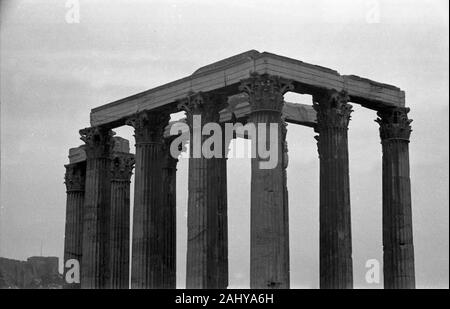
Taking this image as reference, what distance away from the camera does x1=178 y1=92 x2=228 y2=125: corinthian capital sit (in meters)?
39.1

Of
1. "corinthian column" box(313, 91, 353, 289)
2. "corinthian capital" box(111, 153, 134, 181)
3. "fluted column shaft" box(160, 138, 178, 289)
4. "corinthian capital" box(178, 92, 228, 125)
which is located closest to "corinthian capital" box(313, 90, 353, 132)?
"corinthian column" box(313, 91, 353, 289)

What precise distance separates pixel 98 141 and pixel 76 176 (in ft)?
22.8

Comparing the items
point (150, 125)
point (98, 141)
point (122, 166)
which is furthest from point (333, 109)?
point (122, 166)

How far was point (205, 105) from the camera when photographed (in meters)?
39.2

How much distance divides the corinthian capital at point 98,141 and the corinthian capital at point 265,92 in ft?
35.8

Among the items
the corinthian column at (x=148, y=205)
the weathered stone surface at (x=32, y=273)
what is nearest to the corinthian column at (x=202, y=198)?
the corinthian column at (x=148, y=205)

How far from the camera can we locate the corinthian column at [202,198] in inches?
1502

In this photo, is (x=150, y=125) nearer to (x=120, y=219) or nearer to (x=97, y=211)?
(x=97, y=211)

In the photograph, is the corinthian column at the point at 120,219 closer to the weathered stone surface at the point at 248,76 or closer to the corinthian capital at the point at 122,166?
the corinthian capital at the point at 122,166
